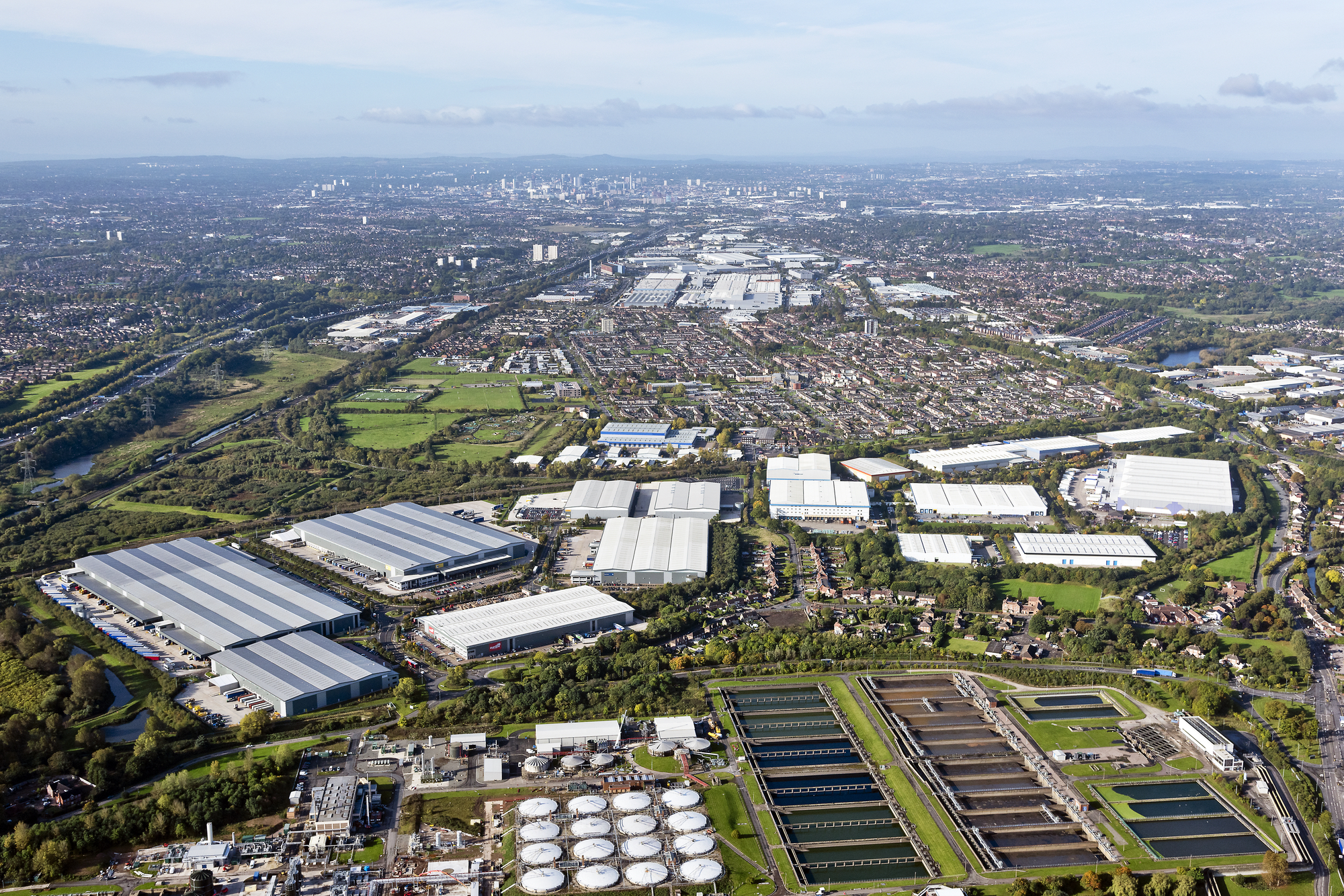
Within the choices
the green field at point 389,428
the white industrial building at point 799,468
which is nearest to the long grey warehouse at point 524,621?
the white industrial building at point 799,468

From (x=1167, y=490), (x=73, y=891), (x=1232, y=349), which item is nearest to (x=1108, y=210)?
(x=1232, y=349)

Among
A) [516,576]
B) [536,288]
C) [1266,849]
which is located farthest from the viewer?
[536,288]

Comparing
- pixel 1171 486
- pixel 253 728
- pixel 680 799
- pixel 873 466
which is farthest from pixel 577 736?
pixel 1171 486

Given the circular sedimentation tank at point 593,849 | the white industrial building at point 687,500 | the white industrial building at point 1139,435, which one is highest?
the white industrial building at point 687,500

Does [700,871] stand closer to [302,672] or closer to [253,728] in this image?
[253,728]

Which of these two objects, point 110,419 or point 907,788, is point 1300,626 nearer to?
point 907,788

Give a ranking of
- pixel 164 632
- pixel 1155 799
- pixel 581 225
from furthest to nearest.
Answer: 1. pixel 581 225
2. pixel 164 632
3. pixel 1155 799

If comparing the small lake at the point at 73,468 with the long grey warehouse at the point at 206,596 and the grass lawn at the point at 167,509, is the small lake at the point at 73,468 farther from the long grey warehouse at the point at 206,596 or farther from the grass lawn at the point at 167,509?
the long grey warehouse at the point at 206,596

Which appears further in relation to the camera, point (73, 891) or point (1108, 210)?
point (1108, 210)
